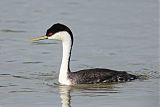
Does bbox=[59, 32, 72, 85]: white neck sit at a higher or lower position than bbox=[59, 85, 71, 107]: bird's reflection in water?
higher

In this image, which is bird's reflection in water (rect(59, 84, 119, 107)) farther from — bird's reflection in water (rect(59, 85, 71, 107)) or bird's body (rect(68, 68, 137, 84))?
bird's body (rect(68, 68, 137, 84))

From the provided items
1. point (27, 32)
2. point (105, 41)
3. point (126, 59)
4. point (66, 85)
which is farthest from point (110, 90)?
point (27, 32)

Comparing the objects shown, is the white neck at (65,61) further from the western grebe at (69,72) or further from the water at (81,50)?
the water at (81,50)

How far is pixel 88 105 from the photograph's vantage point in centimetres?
1348

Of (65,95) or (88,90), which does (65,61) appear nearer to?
(88,90)

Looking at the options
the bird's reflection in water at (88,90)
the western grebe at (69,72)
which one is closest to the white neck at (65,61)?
the western grebe at (69,72)

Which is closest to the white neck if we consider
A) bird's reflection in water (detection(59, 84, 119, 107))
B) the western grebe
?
the western grebe

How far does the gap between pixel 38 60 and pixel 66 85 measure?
2288 millimetres

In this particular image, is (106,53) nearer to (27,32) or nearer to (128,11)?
(27,32)

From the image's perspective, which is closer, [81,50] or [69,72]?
[69,72]

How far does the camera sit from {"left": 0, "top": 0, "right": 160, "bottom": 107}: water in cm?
1436

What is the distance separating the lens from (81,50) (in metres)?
18.5

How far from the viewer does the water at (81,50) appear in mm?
14359

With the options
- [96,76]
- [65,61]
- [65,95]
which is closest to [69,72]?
[65,61]
